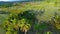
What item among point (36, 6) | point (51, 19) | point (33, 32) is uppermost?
point (36, 6)

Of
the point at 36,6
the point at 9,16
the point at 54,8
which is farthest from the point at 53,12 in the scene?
the point at 9,16

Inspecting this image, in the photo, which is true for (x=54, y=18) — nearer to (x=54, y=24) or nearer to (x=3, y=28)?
(x=54, y=24)

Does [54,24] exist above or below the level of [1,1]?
below

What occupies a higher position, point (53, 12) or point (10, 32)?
point (53, 12)

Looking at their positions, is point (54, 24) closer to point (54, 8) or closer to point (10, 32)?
point (54, 8)

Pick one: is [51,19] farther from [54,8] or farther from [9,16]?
[9,16]

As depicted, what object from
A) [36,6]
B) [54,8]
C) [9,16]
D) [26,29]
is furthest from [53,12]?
[9,16]
